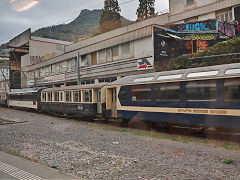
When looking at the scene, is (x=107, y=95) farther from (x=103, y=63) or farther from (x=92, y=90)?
(x=103, y=63)

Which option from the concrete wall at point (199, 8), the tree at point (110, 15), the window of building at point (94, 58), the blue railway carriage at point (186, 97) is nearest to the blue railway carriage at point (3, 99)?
the window of building at point (94, 58)

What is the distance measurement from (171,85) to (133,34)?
46.7 feet

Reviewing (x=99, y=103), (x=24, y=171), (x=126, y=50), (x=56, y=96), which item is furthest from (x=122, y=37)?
(x=24, y=171)

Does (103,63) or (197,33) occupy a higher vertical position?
(197,33)

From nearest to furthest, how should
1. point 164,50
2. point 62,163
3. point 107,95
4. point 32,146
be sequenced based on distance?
point 62,163
point 32,146
point 107,95
point 164,50

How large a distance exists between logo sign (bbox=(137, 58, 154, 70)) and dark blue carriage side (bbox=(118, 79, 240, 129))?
31.6ft

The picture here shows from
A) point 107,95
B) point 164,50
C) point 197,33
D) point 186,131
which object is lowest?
point 186,131

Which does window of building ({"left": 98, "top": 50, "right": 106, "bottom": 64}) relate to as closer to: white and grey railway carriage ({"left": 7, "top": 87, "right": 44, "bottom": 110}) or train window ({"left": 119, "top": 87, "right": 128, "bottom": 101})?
white and grey railway carriage ({"left": 7, "top": 87, "right": 44, "bottom": 110})

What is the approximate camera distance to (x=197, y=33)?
2273 centimetres

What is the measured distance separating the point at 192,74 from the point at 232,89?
6.37ft

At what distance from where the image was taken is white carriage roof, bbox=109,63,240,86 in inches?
336

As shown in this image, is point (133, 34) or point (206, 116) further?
point (133, 34)

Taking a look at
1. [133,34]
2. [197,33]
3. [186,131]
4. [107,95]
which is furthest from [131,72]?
[186,131]

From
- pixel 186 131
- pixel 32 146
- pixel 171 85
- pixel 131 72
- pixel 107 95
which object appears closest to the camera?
pixel 32 146
